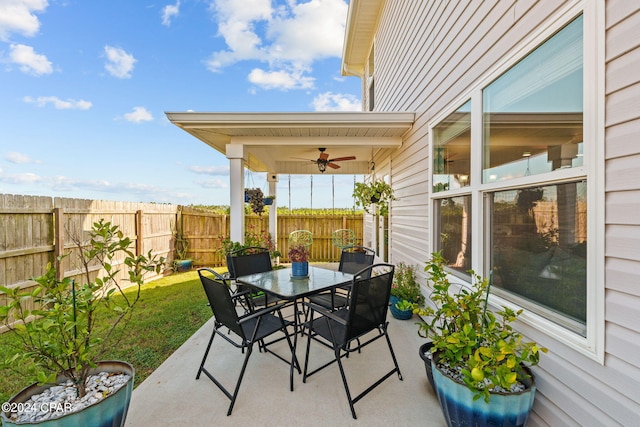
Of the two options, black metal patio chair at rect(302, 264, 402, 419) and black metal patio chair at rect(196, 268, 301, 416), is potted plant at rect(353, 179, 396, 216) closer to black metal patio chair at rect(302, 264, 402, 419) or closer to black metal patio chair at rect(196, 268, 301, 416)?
black metal patio chair at rect(302, 264, 402, 419)

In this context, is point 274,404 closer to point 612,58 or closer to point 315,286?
point 315,286

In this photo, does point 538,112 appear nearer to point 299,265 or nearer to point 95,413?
point 299,265

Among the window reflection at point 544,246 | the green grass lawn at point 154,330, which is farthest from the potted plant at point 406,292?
the green grass lawn at point 154,330

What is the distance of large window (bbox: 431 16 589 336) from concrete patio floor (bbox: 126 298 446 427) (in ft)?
3.53

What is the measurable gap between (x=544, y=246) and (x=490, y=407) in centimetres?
96

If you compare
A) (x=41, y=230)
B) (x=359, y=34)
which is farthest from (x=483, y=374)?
(x=359, y=34)

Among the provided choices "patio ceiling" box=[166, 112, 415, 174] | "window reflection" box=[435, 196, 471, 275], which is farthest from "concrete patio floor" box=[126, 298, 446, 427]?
"patio ceiling" box=[166, 112, 415, 174]

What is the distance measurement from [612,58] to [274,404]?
9.35 ft

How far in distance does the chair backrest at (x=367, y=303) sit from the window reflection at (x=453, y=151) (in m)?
1.22

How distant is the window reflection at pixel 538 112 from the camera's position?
1416 millimetres

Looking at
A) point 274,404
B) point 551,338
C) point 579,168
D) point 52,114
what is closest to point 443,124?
point 579,168

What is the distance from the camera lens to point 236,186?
431 centimetres

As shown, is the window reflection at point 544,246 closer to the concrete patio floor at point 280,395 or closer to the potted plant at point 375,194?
the concrete patio floor at point 280,395

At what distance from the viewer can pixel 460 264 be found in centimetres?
258
